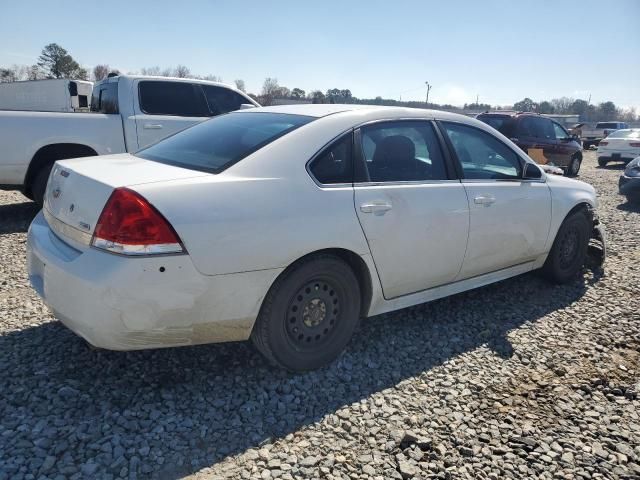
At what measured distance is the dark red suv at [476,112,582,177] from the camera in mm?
11969

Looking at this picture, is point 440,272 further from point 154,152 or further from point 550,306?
point 154,152

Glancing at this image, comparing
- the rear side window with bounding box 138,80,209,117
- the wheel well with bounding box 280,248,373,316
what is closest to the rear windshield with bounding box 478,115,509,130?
the rear side window with bounding box 138,80,209,117

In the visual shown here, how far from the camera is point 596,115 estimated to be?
69.8m

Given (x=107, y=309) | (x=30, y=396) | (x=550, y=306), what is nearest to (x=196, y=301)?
(x=107, y=309)

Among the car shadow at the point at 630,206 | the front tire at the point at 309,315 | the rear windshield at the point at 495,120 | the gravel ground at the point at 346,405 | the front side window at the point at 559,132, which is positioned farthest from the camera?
the front side window at the point at 559,132

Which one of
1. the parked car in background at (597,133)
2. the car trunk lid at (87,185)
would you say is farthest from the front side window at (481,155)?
the parked car in background at (597,133)

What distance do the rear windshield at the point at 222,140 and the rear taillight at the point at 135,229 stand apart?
49 cm

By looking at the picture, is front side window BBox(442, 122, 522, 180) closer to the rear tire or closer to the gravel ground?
the rear tire

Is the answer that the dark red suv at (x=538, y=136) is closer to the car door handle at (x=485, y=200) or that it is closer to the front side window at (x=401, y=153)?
the car door handle at (x=485, y=200)

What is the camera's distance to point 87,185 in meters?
2.44

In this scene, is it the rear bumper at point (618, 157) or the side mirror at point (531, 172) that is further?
the rear bumper at point (618, 157)

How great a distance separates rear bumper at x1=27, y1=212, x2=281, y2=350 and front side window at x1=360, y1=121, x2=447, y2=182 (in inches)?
40.9

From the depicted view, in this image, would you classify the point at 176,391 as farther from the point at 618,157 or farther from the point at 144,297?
the point at 618,157

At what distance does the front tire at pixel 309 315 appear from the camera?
2623 mm
